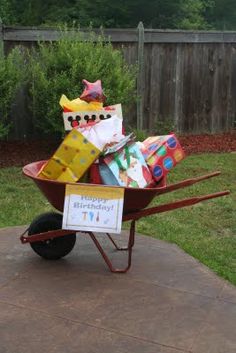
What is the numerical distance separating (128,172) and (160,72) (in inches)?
246

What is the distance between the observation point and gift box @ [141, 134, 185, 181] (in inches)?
170

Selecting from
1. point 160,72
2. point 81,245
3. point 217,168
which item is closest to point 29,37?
point 160,72

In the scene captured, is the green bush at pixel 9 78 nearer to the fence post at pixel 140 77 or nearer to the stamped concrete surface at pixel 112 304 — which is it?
the fence post at pixel 140 77

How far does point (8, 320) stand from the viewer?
12.0ft

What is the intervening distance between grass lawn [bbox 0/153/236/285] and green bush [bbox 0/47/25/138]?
0.89 m

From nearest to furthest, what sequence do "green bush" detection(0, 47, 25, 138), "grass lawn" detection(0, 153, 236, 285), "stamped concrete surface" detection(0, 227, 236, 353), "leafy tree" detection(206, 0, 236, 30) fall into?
"stamped concrete surface" detection(0, 227, 236, 353)
"grass lawn" detection(0, 153, 236, 285)
"green bush" detection(0, 47, 25, 138)
"leafy tree" detection(206, 0, 236, 30)

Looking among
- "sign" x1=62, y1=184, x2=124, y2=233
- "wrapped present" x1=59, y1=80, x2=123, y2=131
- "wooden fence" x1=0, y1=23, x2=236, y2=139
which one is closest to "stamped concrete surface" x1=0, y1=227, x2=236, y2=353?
"sign" x1=62, y1=184, x2=124, y2=233

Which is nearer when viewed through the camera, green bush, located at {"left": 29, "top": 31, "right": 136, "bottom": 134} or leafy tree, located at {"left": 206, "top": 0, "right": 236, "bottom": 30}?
green bush, located at {"left": 29, "top": 31, "right": 136, "bottom": 134}

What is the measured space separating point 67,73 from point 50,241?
13.3ft

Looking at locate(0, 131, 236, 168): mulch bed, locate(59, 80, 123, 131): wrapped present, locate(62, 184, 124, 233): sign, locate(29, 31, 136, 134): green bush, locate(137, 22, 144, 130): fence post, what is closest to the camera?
locate(62, 184, 124, 233): sign

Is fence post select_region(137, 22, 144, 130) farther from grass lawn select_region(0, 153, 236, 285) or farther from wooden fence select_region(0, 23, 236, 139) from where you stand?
grass lawn select_region(0, 153, 236, 285)

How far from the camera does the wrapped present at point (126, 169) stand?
4.29 metres

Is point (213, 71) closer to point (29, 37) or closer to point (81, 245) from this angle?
point (29, 37)

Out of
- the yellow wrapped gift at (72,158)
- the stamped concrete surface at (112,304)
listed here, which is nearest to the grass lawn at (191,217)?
the stamped concrete surface at (112,304)
